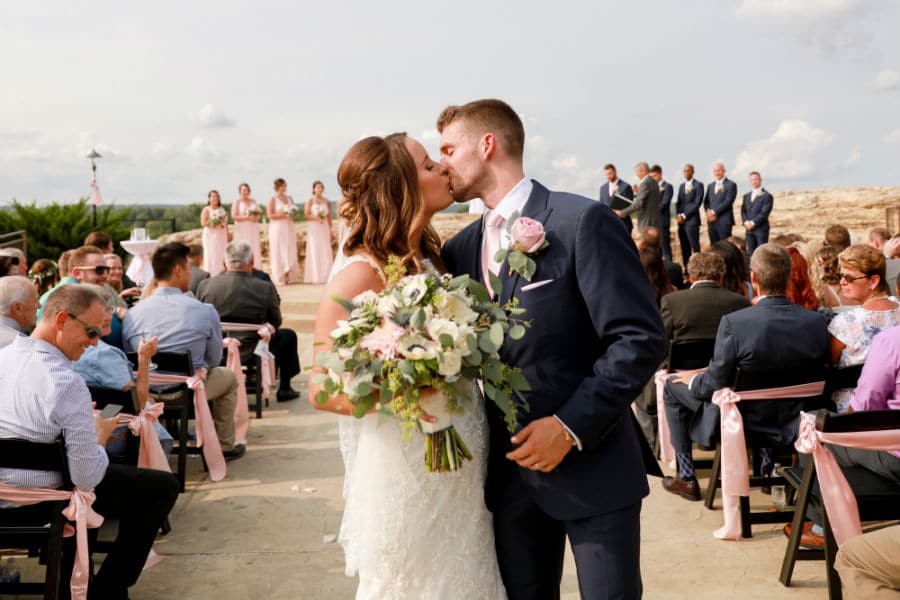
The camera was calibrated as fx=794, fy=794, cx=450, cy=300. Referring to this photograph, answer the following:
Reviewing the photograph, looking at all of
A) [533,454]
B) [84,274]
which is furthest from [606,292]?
[84,274]

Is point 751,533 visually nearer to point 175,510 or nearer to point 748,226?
point 175,510

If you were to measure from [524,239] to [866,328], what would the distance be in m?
3.01

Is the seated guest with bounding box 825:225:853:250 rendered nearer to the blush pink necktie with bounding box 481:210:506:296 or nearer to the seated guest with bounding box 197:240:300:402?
the seated guest with bounding box 197:240:300:402

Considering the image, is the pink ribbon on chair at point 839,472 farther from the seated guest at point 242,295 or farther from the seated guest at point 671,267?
the seated guest at point 242,295

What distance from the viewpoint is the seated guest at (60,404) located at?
345cm

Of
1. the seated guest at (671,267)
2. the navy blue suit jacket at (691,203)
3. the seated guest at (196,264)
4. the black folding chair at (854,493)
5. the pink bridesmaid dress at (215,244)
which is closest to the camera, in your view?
the black folding chair at (854,493)

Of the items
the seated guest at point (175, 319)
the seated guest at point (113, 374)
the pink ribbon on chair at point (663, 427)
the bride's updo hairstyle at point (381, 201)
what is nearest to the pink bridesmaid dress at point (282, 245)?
the seated guest at point (175, 319)

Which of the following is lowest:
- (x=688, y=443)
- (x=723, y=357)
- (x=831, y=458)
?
(x=688, y=443)

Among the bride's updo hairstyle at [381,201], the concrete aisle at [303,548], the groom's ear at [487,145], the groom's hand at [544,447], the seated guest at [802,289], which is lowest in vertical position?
the concrete aisle at [303,548]

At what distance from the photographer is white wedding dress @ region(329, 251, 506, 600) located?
2.48 metres

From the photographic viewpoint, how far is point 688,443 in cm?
543

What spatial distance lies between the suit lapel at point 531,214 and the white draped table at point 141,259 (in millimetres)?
10886

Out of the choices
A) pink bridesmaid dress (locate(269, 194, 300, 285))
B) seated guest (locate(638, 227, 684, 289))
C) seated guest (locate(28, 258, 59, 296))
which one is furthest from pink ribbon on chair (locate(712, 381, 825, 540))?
pink bridesmaid dress (locate(269, 194, 300, 285))

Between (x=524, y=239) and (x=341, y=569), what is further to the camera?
(x=341, y=569)
